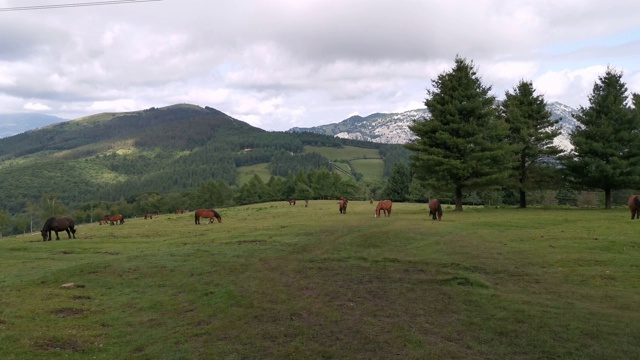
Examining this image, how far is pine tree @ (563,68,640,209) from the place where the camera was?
39.2 meters

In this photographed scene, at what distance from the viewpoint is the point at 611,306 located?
461 inches

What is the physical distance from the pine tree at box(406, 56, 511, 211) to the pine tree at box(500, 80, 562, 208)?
301cm

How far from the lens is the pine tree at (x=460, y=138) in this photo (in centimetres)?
3869

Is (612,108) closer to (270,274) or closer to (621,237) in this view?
(621,237)

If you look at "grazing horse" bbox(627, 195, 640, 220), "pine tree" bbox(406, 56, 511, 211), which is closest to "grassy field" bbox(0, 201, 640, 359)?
"grazing horse" bbox(627, 195, 640, 220)

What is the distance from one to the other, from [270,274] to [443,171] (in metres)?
26.7

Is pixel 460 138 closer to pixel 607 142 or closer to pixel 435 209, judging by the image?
pixel 435 209

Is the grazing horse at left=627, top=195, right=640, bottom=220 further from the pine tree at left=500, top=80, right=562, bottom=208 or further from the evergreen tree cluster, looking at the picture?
the pine tree at left=500, top=80, right=562, bottom=208

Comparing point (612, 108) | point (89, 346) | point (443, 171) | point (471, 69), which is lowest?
point (89, 346)

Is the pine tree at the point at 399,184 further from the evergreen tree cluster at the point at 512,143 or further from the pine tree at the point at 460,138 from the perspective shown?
the pine tree at the point at 460,138

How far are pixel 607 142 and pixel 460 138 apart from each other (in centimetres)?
1511

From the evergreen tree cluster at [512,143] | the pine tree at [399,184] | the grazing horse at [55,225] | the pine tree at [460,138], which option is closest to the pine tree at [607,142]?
the evergreen tree cluster at [512,143]

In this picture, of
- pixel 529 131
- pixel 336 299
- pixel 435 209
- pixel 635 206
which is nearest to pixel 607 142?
pixel 529 131

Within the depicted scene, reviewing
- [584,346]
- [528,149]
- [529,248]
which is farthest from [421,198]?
[584,346]
